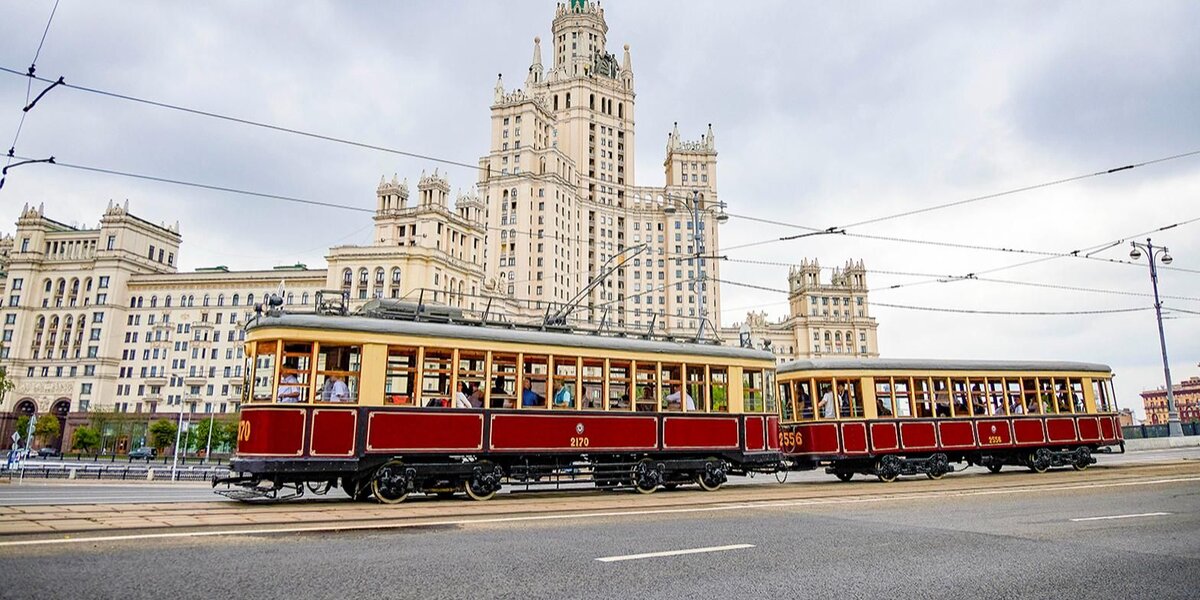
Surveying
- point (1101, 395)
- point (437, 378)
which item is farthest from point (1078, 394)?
point (437, 378)

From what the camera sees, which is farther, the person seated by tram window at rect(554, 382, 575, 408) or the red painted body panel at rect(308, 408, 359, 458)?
the person seated by tram window at rect(554, 382, 575, 408)

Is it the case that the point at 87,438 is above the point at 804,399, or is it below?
below

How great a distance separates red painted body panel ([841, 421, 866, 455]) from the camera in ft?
58.8

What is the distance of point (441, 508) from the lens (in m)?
11.0

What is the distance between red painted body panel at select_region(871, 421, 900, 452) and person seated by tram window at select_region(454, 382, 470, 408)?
10.6m

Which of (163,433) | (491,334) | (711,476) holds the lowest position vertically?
(711,476)

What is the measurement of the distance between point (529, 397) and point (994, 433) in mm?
13202

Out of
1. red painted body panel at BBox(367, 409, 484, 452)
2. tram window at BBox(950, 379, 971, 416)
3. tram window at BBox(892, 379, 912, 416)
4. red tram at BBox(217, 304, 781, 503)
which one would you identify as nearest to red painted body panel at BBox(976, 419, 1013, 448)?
tram window at BBox(950, 379, 971, 416)

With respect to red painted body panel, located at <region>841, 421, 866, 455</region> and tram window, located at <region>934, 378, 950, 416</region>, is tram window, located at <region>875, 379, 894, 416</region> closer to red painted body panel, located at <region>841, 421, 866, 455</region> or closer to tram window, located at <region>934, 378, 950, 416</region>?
red painted body panel, located at <region>841, 421, 866, 455</region>

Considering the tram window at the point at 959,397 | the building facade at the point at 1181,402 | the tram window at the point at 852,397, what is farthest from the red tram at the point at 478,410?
the building facade at the point at 1181,402

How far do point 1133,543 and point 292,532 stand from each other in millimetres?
9265

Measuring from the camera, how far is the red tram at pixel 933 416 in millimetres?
18188

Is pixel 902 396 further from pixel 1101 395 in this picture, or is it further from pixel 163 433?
pixel 163 433

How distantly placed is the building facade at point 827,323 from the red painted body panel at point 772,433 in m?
108
